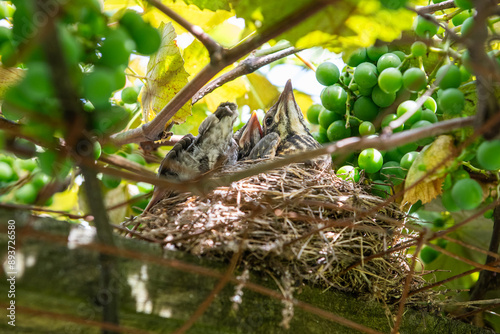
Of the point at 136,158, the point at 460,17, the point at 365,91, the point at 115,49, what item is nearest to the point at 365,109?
the point at 365,91

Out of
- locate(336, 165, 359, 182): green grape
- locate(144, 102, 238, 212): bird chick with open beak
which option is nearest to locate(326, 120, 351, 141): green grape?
locate(336, 165, 359, 182): green grape

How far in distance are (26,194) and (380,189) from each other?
1141mm

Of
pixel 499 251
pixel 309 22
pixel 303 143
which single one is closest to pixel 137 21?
pixel 309 22

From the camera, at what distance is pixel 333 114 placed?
1.64 metres

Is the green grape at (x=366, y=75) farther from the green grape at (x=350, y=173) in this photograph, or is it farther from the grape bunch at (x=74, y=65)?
the grape bunch at (x=74, y=65)

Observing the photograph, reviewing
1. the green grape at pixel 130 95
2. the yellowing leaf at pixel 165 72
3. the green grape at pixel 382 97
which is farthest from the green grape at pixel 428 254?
the green grape at pixel 130 95

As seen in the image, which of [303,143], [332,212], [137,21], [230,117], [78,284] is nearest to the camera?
[137,21]

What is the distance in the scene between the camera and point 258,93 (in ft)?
7.08

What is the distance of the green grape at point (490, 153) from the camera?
32.2 inches

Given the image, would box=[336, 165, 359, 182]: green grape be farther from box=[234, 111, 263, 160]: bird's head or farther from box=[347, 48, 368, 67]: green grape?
box=[234, 111, 263, 160]: bird's head

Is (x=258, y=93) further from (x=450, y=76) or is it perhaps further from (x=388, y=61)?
(x=450, y=76)

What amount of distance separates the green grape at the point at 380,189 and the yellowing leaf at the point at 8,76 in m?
1.07

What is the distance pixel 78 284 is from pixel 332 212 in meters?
0.78

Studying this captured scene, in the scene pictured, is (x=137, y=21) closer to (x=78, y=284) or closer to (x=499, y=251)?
(x=78, y=284)
